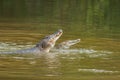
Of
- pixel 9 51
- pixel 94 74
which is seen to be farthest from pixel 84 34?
pixel 94 74

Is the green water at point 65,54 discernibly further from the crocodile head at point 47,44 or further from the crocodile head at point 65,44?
the crocodile head at point 47,44

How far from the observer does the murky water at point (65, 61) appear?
12516 millimetres

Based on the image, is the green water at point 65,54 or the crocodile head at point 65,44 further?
the crocodile head at point 65,44

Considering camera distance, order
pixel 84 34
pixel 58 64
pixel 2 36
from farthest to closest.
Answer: pixel 84 34 → pixel 2 36 → pixel 58 64

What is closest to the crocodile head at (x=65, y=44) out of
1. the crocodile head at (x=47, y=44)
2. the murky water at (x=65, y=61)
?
the murky water at (x=65, y=61)

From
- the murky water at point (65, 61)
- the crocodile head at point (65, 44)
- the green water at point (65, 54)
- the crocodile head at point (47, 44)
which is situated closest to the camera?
the murky water at point (65, 61)

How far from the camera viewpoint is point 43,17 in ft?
92.4

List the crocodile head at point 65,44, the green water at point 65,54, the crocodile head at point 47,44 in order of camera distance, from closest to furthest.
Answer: the green water at point 65,54
the crocodile head at point 47,44
the crocodile head at point 65,44

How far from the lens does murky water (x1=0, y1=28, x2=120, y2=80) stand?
41.1 feet

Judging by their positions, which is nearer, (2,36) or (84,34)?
(2,36)

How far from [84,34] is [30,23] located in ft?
14.0

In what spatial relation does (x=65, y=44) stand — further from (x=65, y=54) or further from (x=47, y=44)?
(x=65, y=54)

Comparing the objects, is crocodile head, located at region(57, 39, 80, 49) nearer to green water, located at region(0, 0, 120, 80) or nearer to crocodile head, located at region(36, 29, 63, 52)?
green water, located at region(0, 0, 120, 80)

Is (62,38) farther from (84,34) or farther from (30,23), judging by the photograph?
(30,23)
